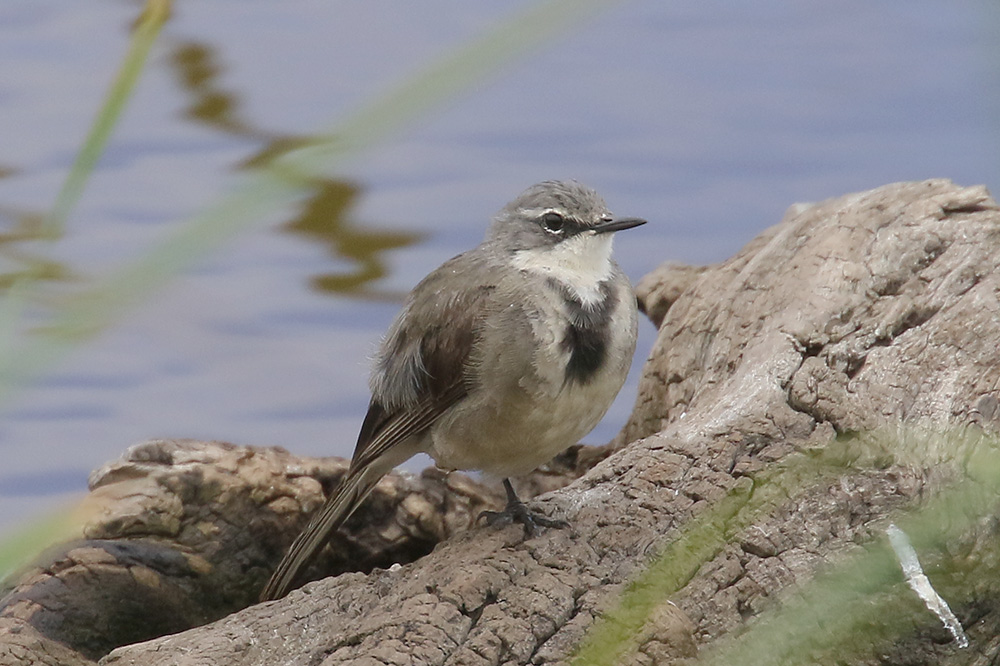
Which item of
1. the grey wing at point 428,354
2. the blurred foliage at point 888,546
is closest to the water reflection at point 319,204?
the blurred foliage at point 888,546

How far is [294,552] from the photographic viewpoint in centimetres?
489

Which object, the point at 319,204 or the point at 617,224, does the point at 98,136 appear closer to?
the point at 319,204

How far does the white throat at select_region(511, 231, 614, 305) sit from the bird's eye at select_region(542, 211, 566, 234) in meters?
0.08

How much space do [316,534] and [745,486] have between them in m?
1.80

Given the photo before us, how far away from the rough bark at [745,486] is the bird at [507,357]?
0.85ft

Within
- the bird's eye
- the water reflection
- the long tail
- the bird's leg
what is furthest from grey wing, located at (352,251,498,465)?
the water reflection

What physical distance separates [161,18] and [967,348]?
155 inches

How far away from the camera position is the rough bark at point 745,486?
3.75 meters

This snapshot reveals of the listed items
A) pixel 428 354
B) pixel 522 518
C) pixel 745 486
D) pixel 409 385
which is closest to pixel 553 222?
pixel 428 354

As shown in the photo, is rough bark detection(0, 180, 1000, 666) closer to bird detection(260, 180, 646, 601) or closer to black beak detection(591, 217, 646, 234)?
bird detection(260, 180, 646, 601)

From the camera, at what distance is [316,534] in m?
4.90

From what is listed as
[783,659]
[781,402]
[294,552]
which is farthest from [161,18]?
[294,552]

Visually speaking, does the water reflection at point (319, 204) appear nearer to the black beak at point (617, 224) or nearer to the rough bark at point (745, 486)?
the rough bark at point (745, 486)

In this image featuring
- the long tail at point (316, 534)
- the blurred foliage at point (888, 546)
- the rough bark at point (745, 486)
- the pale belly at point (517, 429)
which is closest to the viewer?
the blurred foliage at point (888, 546)
